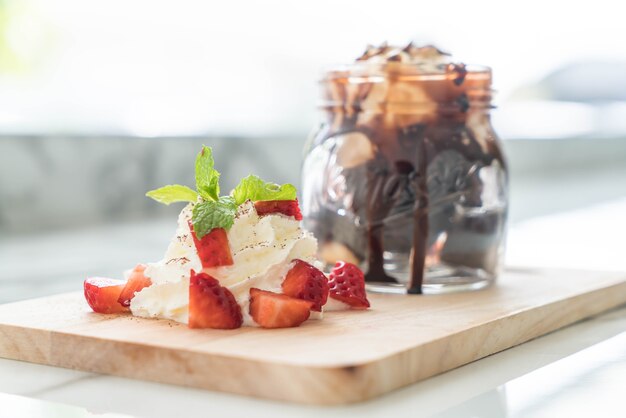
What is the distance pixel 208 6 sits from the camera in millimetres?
3180

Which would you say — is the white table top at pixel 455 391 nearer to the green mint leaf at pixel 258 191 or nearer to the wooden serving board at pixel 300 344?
the wooden serving board at pixel 300 344

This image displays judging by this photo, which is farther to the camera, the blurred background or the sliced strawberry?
the blurred background

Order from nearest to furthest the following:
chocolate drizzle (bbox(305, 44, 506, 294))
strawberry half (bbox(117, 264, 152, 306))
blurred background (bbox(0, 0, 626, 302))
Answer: strawberry half (bbox(117, 264, 152, 306)), chocolate drizzle (bbox(305, 44, 506, 294)), blurred background (bbox(0, 0, 626, 302))

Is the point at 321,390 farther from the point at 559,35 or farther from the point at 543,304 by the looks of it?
the point at 559,35

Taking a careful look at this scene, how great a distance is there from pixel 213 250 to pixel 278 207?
5.4 inches

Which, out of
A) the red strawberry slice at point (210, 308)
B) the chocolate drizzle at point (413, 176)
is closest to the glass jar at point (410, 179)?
the chocolate drizzle at point (413, 176)

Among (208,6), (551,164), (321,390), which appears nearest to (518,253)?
(321,390)

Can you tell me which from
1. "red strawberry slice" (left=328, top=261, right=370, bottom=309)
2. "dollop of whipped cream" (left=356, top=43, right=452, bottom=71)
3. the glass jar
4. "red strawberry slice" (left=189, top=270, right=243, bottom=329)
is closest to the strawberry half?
"red strawberry slice" (left=189, top=270, right=243, bottom=329)

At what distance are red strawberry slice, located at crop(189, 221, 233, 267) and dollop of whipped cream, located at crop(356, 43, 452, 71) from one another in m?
0.42

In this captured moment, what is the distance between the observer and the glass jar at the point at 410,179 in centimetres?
142

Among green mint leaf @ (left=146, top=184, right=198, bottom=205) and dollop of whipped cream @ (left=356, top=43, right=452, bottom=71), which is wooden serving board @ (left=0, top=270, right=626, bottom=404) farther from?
dollop of whipped cream @ (left=356, top=43, right=452, bottom=71)

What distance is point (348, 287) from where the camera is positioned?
1253 millimetres

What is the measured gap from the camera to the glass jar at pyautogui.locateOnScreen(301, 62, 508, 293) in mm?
1420

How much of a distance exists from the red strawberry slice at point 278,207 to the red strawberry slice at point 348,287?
85 millimetres
